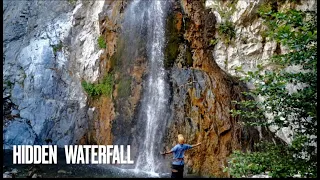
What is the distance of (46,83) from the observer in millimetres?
17359

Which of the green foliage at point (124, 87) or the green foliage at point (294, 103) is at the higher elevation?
the green foliage at point (124, 87)

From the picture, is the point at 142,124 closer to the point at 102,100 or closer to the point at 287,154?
the point at 102,100

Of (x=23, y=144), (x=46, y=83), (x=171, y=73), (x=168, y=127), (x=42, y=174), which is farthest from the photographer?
(x=46, y=83)

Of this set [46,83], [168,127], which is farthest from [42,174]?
[46,83]

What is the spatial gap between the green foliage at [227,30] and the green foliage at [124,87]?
4.89 meters

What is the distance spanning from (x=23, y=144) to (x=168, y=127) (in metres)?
8.08

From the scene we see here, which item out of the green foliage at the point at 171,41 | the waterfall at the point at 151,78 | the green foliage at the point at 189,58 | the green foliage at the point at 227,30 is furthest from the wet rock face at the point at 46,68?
the green foliage at the point at 227,30

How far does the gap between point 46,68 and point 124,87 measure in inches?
228

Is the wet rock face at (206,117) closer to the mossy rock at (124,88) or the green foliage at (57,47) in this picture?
the mossy rock at (124,88)

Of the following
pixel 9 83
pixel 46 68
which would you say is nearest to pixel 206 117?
pixel 46 68

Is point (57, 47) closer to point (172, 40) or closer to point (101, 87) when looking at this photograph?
point (101, 87)

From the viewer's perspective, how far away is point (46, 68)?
1772 cm

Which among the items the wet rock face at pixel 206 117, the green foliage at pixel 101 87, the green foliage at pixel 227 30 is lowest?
the wet rock face at pixel 206 117

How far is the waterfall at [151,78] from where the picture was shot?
12289mm
